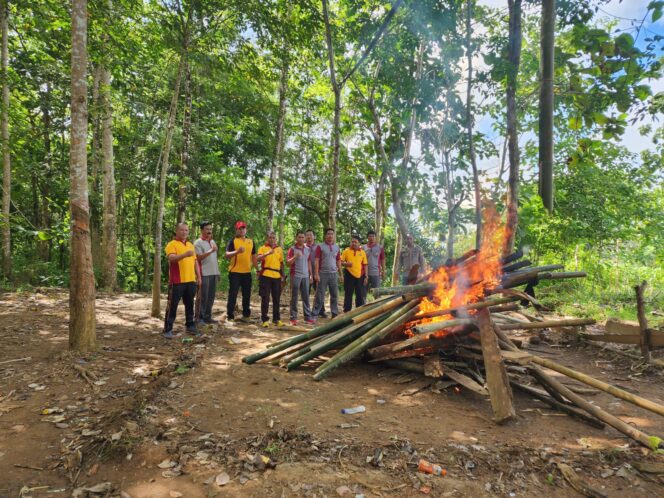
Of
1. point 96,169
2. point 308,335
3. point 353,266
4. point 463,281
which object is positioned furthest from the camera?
point 96,169

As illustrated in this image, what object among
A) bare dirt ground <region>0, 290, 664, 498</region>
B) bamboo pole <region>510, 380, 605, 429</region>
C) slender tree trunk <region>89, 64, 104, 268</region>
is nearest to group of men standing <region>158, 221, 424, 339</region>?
bare dirt ground <region>0, 290, 664, 498</region>

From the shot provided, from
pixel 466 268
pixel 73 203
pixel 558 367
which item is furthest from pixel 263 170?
pixel 558 367

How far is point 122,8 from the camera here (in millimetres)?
7113

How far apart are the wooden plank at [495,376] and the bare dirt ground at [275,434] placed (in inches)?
5.9

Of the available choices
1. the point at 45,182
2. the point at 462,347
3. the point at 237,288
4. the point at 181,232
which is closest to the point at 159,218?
the point at 181,232

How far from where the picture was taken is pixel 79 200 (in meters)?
5.35

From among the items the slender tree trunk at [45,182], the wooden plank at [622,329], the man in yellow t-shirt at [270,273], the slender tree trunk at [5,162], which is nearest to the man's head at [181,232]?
the man in yellow t-shirt at [270,273]

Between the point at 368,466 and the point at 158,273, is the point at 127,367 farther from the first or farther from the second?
the point at 368,466

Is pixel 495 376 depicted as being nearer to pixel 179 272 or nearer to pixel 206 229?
pixel 179 272

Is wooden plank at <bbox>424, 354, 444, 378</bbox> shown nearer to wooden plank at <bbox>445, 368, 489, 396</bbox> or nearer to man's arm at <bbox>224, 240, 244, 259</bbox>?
wooden plank at <bbox>445, 368, 489, 396</bbox>

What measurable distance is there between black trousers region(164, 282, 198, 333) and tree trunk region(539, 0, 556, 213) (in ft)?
27.2

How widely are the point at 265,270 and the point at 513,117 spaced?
606cm

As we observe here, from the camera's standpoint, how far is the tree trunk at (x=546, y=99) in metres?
7.83

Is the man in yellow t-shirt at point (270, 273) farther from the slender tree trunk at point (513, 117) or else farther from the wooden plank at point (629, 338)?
the wooden plank at point (629, 338)
